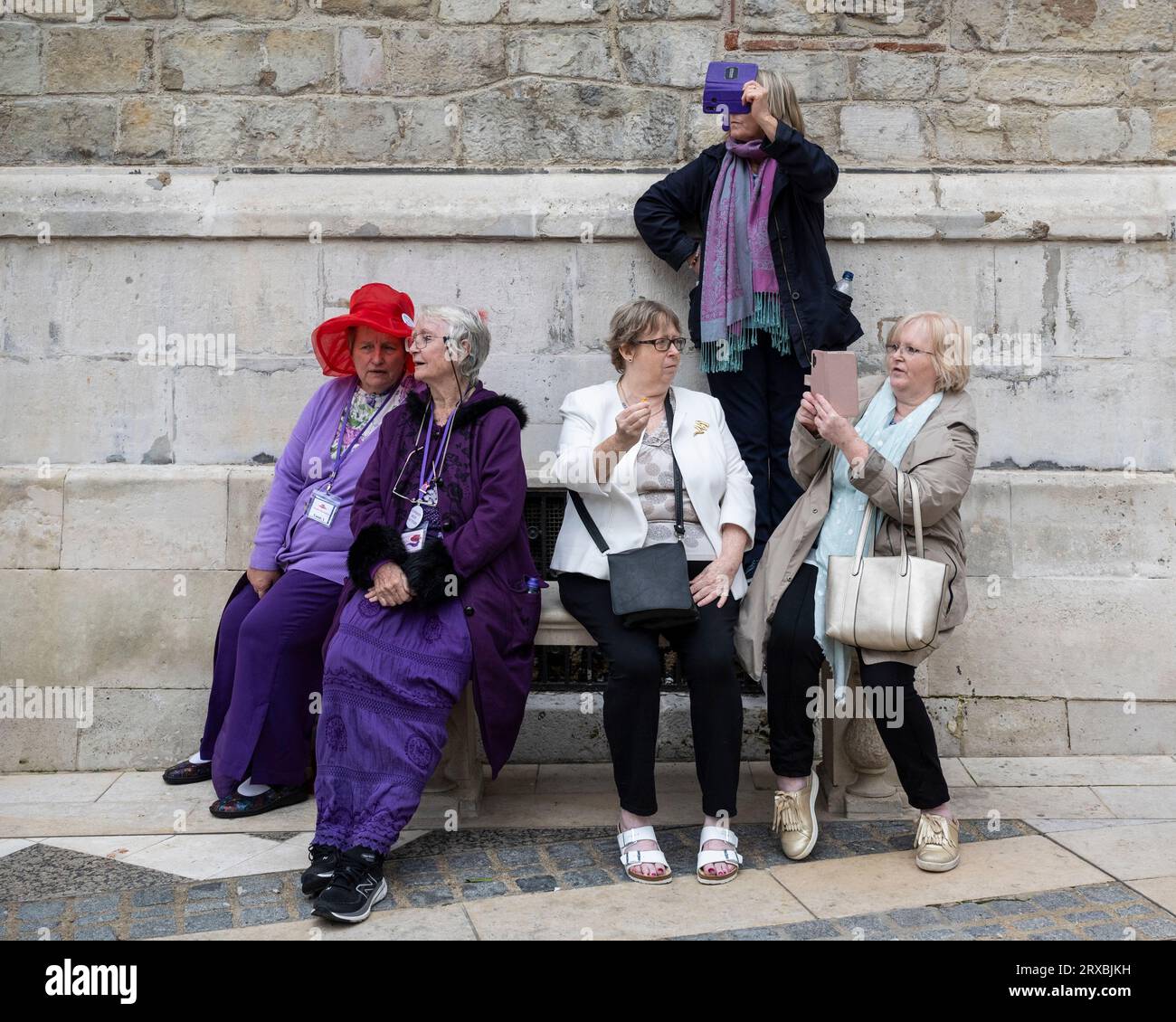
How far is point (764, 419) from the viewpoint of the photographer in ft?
15.4

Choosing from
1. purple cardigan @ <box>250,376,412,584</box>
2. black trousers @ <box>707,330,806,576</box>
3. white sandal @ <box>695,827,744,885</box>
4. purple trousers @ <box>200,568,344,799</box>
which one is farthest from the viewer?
black trousers @ <box>707,330,806,576</box>

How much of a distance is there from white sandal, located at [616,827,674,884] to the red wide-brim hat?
73.3 inches

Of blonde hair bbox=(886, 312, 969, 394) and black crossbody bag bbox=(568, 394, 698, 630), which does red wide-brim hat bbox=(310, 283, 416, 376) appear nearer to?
black crossbody bag bbox=(568, 394, 698, 630)

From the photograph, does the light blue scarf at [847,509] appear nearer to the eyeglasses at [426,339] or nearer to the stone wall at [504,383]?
the stone wall at [504,383]

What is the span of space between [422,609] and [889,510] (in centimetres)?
144

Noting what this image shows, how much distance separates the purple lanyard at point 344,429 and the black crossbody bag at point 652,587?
114 cm

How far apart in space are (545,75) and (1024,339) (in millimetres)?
2118

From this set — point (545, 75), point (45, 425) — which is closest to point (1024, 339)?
point (545, 75)

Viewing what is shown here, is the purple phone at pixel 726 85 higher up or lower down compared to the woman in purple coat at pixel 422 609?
higher up

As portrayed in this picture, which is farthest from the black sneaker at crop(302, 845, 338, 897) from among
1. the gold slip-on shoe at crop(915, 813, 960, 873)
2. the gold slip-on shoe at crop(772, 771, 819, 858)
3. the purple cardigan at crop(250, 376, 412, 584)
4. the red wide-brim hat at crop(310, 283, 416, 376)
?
the red wide-brim hat at crop(310, 283, 416, 376)

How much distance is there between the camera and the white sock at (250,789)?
4.25 metres

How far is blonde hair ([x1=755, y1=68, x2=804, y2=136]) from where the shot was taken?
4500 mm

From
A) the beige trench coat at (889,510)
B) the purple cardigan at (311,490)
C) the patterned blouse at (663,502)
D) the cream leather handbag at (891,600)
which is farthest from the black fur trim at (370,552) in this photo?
the cream leather handbag at (891,600)
